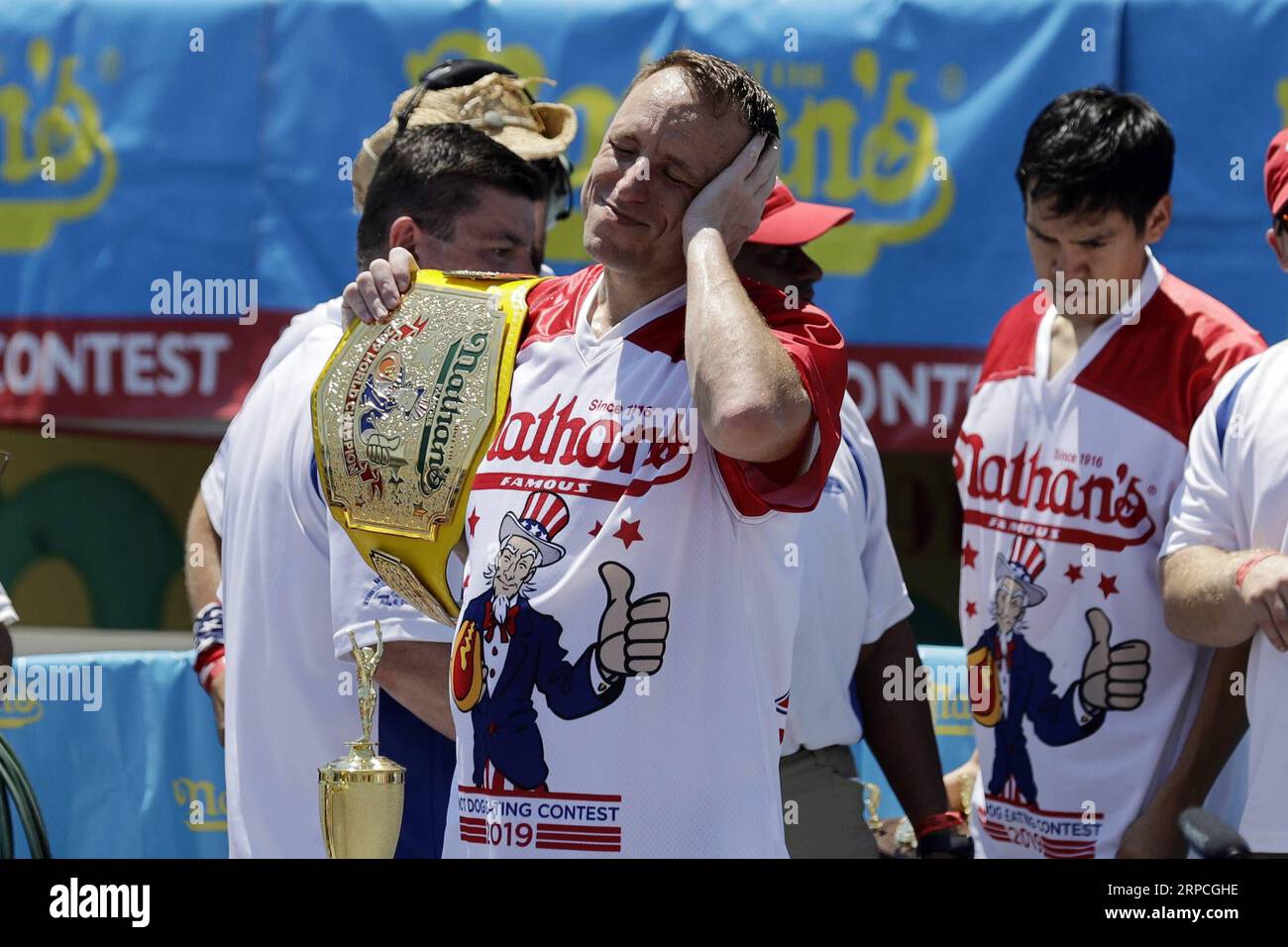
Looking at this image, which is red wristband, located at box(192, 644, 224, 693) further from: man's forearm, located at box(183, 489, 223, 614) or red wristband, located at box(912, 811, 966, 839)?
red wristband, located at box(912, 811, 966, 839)

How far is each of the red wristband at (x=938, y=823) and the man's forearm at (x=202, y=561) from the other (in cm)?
166

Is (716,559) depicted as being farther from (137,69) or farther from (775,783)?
(137,69)

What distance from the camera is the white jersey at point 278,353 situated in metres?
3.69

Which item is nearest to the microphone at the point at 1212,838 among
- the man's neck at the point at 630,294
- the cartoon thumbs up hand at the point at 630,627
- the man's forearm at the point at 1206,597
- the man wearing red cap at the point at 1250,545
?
the cartoon thumbs up hand at the point at 630,627

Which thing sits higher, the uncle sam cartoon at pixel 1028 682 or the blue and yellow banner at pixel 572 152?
the blue and yellow banner at pixel 572 152

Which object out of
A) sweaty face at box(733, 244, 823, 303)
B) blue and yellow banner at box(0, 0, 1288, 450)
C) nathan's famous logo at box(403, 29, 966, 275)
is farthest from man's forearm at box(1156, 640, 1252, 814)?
nathan's famous logo at box(403, 29, 966, 275)

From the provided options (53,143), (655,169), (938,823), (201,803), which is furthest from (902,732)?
(53,143)

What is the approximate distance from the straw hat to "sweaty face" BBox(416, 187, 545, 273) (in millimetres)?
132

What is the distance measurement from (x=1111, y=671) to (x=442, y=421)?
6.10 ft

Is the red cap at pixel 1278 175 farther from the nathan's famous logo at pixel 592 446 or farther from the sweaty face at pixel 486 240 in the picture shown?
the nathan's famous logo at pixel 592 446

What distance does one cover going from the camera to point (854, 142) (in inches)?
234

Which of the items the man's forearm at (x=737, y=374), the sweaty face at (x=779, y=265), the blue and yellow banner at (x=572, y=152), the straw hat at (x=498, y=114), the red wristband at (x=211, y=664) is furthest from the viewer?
the blue and yellow banner at (x=572, y=152)

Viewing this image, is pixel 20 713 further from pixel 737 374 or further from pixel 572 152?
pixel 737 374
